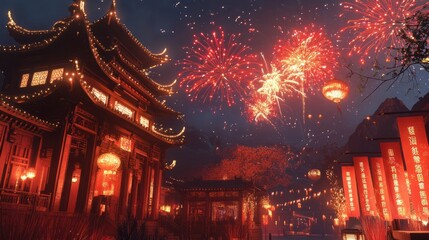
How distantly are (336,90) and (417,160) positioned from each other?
142 inches

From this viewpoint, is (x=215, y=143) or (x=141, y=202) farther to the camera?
(x=215, y=143)

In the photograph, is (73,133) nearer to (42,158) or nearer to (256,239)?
(42,158)

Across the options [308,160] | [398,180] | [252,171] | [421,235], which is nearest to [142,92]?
[398,180]

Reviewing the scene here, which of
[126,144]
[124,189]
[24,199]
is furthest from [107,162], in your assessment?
[126,144]

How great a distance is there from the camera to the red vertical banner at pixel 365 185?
48.4 feet

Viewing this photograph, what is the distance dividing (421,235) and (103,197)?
11354 mm

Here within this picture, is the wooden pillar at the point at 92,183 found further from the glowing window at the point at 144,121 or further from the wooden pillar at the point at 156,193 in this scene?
the wooden pillar at the point at 156,193

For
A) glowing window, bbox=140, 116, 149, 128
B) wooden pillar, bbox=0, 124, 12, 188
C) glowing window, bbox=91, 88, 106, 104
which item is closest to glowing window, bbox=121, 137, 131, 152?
glowing window, bbox=91, 88, 106, 104

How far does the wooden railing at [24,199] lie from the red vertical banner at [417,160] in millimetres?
11805

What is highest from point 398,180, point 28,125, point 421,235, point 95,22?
point 95,22

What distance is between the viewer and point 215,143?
55344 millimetres

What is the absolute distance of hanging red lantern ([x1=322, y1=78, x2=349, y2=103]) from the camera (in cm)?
1001

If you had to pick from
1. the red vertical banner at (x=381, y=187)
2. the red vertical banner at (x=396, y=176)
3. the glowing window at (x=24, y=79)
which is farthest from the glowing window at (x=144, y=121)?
the red vertical banner at (x=396, y=176)

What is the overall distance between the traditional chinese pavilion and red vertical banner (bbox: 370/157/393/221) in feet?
36.5
